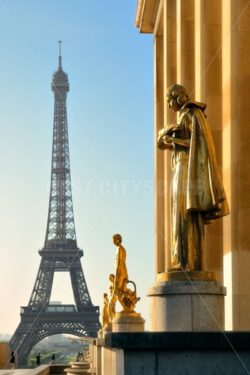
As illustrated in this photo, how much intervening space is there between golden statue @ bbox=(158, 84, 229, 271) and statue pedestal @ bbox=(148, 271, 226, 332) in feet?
1.24

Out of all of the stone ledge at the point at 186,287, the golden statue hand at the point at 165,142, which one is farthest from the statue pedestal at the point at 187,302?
the golden statue hand at the point at 165,142

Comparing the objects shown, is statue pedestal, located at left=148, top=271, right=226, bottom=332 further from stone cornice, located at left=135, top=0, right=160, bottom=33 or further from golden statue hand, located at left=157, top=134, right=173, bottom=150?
stone cornice, located at left=135, top=0, right=160, bottom=33

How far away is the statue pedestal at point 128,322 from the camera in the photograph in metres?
25.5

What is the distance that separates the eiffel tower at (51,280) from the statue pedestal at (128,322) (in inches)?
2615

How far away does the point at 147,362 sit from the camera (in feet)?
39.0

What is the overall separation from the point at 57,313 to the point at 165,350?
3626 inches

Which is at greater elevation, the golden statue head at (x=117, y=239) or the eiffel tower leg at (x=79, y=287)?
the golden statue head at (x=117, y=239)

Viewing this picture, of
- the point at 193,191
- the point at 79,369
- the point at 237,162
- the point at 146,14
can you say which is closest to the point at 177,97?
the point at 193,191

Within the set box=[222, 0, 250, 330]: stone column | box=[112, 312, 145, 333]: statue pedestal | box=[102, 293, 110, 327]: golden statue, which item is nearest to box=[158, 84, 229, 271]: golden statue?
box=[222, 0, 250, 330]: stone column

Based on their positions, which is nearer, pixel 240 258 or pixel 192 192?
pixel 192 192

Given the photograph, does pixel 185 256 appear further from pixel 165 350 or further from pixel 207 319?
pixel 165 350

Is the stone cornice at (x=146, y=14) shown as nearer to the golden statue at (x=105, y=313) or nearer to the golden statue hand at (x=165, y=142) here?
→ the golden statue at (x=105, y=313)

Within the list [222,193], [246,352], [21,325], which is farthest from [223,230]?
[21,325]

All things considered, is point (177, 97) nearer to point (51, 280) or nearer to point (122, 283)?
point (122, 283)
